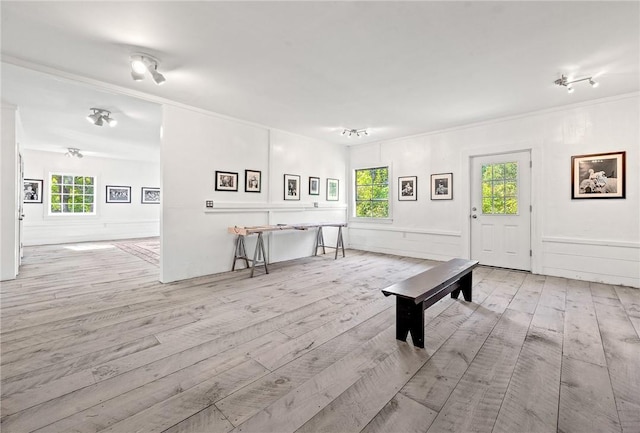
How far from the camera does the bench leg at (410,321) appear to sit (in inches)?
92.0

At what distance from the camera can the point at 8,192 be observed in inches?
169

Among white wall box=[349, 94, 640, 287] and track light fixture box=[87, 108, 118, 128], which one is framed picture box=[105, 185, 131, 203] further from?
white wall box=[349, 94, 640, 287]

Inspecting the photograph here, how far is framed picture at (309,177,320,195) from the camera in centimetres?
643

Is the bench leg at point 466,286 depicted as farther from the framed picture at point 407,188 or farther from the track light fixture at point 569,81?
the framed picture at point 407,188

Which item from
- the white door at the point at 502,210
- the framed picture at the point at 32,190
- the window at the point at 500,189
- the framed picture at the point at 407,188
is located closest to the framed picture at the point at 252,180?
the framed picture at the point at 407,188

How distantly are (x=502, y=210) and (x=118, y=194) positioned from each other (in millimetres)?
10709

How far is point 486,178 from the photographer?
207 inches

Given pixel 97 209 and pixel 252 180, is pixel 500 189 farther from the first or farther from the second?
pixel 97 209

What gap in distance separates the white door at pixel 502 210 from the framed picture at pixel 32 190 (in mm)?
11043

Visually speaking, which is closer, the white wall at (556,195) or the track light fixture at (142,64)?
the track light fixture at (142,64)

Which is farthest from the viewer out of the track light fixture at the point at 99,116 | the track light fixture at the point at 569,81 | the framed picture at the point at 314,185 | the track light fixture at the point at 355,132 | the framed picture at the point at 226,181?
the framed picture at the point at 314,185

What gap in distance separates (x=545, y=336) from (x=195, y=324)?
320 centimetres

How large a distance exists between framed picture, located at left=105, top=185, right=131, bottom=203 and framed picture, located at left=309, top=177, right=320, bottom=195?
22.6 ft

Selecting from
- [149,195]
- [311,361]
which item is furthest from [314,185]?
[149,195]
